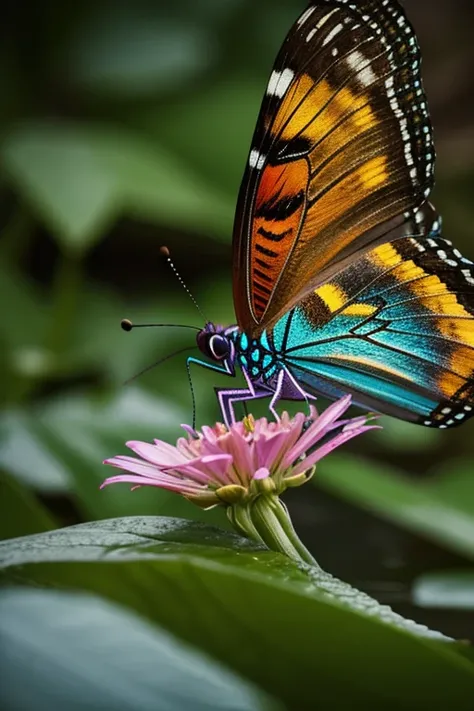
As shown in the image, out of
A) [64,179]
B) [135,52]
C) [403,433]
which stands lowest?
[403,433]

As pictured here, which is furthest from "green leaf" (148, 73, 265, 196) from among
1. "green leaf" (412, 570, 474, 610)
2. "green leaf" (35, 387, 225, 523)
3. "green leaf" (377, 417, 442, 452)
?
"green leaf" (412, 570, 474, 610)

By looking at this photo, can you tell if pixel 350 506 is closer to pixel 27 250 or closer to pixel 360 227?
pixel 27 250

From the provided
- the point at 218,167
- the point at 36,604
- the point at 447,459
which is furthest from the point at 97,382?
the point at 36,604

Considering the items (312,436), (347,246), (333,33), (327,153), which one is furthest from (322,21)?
(312,436)

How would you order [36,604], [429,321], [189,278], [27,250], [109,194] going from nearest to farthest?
[36,604]
[429,321]
[109,194]
[27,250]
[189,278]

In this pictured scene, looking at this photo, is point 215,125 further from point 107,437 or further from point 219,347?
point 219,347

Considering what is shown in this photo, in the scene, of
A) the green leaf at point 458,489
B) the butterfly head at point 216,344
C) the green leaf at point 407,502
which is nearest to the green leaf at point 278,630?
the butterfly head at point 216,344
